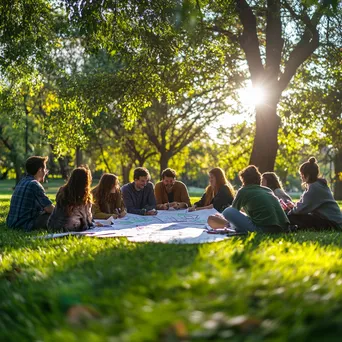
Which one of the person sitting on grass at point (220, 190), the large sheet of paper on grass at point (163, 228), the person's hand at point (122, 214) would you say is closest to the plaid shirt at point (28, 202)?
the large sheet of paper on grass at point (163, 228)

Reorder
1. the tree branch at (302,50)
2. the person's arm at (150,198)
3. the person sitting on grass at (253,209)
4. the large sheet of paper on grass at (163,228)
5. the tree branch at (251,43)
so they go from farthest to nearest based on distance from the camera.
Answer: the tree branch at (251,43) < the tree branch at (302,50) < the person's arm at (150,198) < the person sitting on grass at (253,209) < the large sheet of paper on grass at (163,228)

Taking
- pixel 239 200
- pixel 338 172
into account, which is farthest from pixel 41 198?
pixel 338 172

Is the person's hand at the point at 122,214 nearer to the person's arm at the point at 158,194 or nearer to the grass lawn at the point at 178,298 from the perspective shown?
the person's arm at the point at 158,194

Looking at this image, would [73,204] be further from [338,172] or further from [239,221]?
[338,172]

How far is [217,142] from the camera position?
34.7m

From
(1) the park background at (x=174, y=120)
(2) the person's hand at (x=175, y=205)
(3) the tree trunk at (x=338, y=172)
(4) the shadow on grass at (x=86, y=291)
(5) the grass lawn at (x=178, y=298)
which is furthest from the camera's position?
(3) the tree trunk at (x=338, y=172)

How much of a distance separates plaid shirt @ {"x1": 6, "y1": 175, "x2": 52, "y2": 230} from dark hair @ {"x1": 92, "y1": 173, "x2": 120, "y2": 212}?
157 centimetres

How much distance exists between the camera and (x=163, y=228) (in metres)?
9.61

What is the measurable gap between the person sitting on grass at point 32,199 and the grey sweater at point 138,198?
259 centimetres

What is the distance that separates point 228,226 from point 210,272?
5.40 meters

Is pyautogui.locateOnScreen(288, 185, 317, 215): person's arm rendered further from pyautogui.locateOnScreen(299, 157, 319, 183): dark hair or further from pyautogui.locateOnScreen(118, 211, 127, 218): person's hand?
pyautogui.locateOnScreen(118, 211, 127, 218): person's hand

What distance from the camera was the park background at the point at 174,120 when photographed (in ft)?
10.1

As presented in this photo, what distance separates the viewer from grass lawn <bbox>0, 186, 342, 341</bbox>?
283 cm

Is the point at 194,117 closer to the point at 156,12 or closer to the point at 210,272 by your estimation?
the point at 156,12
